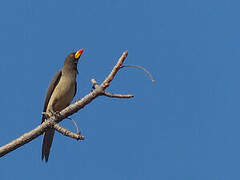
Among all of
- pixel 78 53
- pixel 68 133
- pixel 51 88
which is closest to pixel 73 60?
pixel 78 53

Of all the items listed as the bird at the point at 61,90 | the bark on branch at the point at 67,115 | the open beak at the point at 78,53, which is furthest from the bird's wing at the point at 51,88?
the bark on branch at the point at 67,115

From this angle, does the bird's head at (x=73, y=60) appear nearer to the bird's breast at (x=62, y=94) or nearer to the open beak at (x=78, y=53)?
the open beak at (x=78, y=53)

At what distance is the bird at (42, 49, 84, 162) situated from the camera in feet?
25.9

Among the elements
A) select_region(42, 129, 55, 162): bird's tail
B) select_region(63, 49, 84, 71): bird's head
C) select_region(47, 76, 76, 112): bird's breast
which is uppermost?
select_region(63, 49, 84, 71): bird's head

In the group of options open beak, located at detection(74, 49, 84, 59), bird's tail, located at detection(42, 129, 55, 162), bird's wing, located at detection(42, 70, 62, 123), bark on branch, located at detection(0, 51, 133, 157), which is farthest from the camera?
open beak, located at detection(74, 49, 84, 59)

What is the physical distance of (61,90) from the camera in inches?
324

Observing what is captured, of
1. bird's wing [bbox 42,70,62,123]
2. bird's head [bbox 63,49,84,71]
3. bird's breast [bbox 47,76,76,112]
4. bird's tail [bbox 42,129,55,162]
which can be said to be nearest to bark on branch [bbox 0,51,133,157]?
bird's tail [bbox 42,129,55,162]

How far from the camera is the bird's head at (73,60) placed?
8.75 m

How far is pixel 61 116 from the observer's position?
225 inches

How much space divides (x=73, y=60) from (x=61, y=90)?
3.15ft

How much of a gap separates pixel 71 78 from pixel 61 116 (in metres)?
2.89

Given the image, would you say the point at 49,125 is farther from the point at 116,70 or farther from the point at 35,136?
the point at 116,70

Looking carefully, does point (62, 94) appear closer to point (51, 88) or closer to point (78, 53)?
point (51, 88)

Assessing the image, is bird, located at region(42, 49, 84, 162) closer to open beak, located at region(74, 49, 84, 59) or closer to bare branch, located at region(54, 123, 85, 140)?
open beak, located at region(74, 49, 84, 59)
